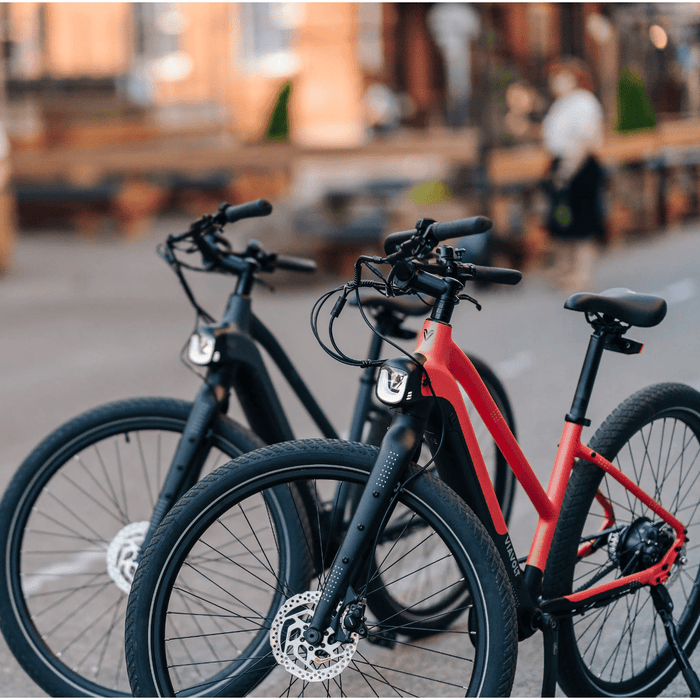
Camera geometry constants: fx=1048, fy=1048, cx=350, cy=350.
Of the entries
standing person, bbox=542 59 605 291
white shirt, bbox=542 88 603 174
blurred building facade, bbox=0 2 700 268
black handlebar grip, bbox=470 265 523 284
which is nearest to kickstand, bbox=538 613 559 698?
black handlebar grip, bbox=470 265 523 284

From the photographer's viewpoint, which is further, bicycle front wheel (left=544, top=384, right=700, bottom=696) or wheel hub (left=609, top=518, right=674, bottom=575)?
wheel hub (left=609, top=518, right=674, bottom=575)

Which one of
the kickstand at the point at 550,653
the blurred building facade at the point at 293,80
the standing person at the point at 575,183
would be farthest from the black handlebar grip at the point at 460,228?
the blurred building facade at the point at 293,80

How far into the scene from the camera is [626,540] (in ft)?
9.73

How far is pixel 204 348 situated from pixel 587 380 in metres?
1.12

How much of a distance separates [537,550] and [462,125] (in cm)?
2182

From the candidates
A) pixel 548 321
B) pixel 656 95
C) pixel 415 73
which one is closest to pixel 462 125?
pixel 415 73

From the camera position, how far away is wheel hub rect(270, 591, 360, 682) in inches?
95.3

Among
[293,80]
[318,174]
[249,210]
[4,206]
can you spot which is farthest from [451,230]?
[293,80]

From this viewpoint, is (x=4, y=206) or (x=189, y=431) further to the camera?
(x=4, y=206)

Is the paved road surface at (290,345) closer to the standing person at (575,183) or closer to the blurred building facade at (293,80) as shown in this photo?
the standing person at (575,183)

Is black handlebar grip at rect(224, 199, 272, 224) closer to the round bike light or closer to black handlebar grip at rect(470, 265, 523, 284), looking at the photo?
black handlebar grip at rect(470, 265, 523, 284)

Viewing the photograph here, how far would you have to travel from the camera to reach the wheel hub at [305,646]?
2420 mm

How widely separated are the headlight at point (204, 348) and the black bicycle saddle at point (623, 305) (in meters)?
1.03

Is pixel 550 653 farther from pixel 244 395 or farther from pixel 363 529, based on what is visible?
pixel 244 395
